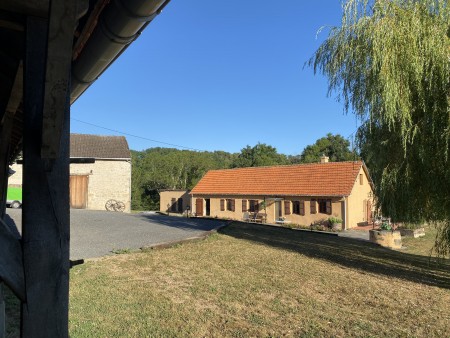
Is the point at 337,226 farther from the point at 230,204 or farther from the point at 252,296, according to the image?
the point at 252,296

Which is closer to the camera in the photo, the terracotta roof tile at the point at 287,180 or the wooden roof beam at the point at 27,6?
the wooden roof beam at the point at 27,6

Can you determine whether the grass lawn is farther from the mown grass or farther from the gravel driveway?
the gravel driveway

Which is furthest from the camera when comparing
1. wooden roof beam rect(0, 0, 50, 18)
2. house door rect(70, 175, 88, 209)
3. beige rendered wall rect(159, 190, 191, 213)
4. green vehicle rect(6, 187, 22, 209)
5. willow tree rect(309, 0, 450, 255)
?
beige rendered wall rect(159, 190, 191, 213)

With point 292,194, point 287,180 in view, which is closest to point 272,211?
point 292,194

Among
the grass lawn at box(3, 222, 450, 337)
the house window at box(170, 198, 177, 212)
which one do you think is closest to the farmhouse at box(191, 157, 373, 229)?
the house window at box(170, 198, 177, 212)

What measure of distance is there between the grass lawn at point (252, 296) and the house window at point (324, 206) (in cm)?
1472

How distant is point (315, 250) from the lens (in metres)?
11.1

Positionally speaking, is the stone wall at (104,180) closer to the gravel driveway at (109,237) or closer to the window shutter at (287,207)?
the gravel driveway at (109,237)

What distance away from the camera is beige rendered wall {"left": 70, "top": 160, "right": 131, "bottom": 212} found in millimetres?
26375

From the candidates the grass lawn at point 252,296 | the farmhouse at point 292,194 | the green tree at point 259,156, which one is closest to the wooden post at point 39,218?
the grass lawn at point 252,296

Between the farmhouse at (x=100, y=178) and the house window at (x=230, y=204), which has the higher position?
the farmhouse at (x=100, y=178)

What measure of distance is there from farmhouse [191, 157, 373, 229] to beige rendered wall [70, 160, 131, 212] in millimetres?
8067

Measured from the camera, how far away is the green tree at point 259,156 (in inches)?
2023

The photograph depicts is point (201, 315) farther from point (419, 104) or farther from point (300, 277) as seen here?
point (419, 104)
